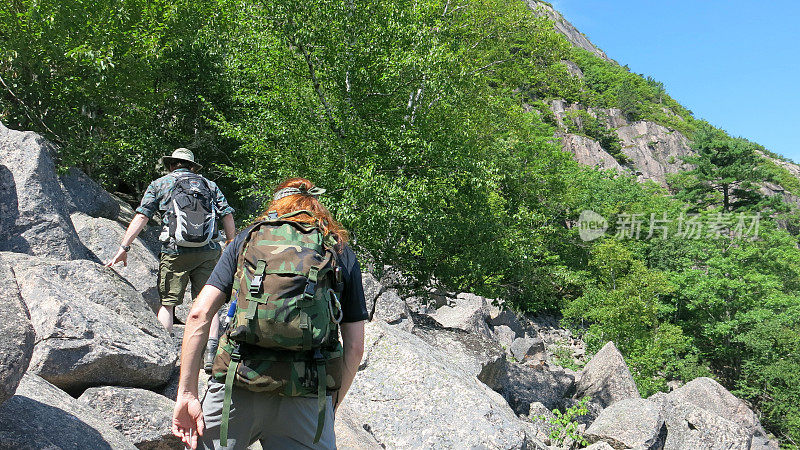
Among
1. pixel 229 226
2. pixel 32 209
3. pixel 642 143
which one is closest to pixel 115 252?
pixel 32 209

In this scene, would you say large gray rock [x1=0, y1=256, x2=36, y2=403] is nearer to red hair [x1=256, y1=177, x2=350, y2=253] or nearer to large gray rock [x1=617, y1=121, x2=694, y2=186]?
red hair [x1=256, y1=177, x2=350, y2=253]

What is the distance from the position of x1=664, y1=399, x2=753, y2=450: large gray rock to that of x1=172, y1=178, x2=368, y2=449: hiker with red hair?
12.3 metres

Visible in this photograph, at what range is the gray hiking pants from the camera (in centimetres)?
276

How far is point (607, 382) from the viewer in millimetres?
18219

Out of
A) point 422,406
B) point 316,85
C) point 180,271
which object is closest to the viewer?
point 180,271

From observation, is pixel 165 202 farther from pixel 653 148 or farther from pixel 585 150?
pixel 653 148

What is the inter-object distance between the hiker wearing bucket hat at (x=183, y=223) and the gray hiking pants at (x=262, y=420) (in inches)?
117

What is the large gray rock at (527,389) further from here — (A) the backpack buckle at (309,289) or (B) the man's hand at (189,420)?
(A) the backpack buckle at (309,289)

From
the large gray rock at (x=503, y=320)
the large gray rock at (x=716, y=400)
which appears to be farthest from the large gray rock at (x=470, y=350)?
the large gray rock at (x=503, y=320)

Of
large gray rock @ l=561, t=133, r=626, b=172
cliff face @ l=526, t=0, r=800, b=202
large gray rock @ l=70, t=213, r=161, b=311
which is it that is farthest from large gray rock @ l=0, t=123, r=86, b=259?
cliff face @ l=526, t=0, r=800, b=202

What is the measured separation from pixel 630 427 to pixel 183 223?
32.3ft

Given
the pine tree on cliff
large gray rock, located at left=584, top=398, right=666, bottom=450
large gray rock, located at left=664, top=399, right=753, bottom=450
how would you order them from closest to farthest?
large gray rock, located at left=584, top=398, right=666, bottom=450 → large gray rock, located at left=664, top=399, right=753, bottom=450 → the pine tree on cliff

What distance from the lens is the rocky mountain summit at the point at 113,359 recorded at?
11.9 feet

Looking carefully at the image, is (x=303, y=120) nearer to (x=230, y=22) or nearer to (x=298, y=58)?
(x=298, y=58)
